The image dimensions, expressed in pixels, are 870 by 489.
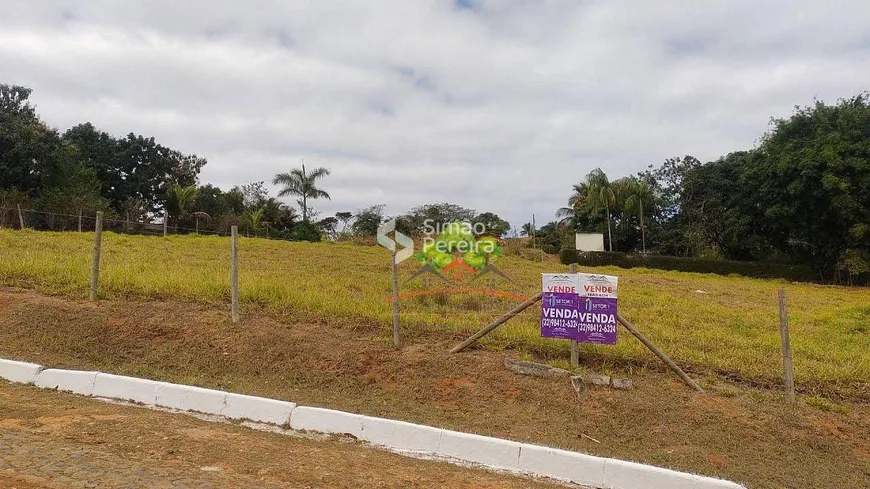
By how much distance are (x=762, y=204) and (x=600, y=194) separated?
28.3 ft

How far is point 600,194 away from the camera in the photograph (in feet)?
109

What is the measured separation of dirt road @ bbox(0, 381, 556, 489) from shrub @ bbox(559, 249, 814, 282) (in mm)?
23311

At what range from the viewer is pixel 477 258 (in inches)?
517

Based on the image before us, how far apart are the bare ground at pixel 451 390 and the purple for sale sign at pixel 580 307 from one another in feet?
1.74

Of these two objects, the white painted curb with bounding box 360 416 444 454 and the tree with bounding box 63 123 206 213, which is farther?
the tree with bounding box 63 123 206 213

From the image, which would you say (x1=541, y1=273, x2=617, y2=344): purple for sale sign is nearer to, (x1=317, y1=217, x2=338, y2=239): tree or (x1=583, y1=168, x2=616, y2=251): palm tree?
(x1=583, y1=168, x2=616, y2=251): palm tree

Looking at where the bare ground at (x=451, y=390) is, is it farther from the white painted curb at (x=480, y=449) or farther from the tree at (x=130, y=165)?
the tree at (x=130, y=165)

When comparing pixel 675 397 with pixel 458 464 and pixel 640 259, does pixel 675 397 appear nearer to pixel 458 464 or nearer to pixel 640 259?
pixel 458 464

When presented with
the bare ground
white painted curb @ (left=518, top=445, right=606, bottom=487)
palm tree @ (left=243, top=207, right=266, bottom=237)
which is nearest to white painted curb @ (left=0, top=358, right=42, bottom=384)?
the bare ground

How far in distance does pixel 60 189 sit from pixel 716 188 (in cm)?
3477

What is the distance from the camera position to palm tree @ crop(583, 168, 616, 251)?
33.2 m

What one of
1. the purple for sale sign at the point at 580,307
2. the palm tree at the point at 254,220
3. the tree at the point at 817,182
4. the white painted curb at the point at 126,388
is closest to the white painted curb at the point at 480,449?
the purple for sale sign at the point at 580,307

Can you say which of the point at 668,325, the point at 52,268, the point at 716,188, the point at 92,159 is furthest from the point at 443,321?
the point at 92,159

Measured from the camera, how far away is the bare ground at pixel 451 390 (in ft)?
14.8
